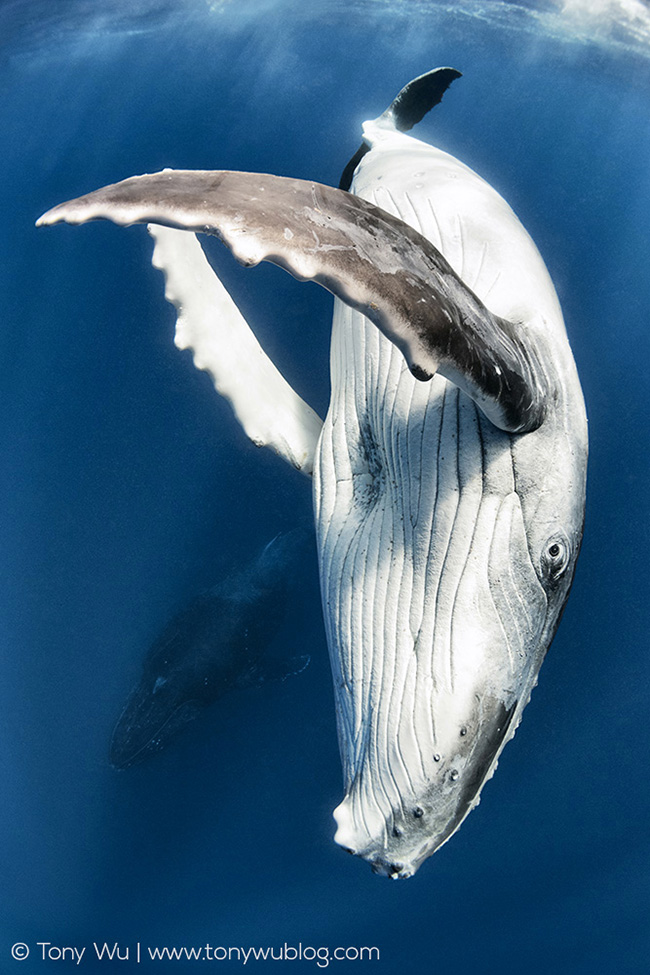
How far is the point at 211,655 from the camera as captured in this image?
5.83 m

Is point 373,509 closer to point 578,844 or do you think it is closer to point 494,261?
point 494,261

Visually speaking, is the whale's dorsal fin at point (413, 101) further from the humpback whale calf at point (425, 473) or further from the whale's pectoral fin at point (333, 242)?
the whale's pectoral fin at point (333, 242)

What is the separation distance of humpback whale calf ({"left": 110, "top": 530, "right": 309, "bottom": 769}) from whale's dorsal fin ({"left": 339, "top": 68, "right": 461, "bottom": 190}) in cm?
306

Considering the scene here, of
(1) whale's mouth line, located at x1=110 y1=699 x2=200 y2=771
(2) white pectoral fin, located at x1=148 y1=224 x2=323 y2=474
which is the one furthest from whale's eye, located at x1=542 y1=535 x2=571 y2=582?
(1) whale's mouth line, located at x1=110 y1=699 x2=200 y2=771

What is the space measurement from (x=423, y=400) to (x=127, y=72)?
18.6 feet

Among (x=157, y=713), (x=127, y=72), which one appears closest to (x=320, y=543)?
(x=157, y=713)

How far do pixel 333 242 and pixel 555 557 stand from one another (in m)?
1.38

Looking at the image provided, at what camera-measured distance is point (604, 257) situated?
564cm

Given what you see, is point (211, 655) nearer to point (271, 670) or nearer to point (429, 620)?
point (271, 670)

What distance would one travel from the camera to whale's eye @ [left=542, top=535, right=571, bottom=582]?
239cm

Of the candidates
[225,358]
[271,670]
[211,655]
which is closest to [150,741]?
[211,655]

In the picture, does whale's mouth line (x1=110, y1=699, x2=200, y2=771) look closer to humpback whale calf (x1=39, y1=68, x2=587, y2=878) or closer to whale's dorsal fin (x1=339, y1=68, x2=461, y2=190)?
humpback whale calf (x1=39, y1=68, x2=587, y2=878)

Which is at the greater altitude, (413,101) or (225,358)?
(413,101)

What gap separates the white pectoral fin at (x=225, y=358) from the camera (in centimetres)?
370
